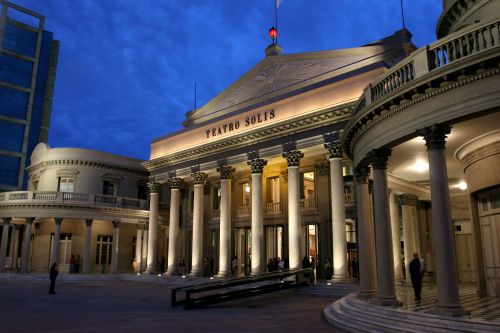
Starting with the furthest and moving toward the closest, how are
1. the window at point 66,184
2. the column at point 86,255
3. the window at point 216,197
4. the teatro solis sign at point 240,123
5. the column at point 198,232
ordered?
1. the window at point 66,184
2. the column at point 86,255
3. the window at point 216,197
4. the column at point 198,232
5. the teatro solis sign at point 240,123

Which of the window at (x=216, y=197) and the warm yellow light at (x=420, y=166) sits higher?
the window at (x=216, y=197)

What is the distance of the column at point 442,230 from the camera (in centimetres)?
765

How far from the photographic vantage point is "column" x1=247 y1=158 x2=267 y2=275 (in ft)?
70.8

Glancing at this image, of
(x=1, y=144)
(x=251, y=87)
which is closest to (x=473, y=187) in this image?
(x=251, y=87)

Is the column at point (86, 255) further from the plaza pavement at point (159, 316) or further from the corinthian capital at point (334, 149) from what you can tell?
the corinthian capital at point (334, 149)

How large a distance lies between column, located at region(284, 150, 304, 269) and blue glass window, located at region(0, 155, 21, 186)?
129ft

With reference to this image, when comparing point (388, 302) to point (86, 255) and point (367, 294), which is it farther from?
point (86, 255)

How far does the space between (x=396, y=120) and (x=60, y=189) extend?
2955 cm

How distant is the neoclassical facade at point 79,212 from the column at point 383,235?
24.2 m

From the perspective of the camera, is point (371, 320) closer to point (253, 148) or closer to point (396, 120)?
point (396, 120)

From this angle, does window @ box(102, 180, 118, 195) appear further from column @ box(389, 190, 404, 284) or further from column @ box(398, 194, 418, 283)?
column @ box(398, 194, 418, 283)

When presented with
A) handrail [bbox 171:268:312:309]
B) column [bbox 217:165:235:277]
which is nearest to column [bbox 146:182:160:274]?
column [bbox 217:165:235:277]

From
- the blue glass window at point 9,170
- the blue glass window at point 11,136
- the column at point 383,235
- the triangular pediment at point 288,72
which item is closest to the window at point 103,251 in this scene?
the triangular pediment at point 288,72

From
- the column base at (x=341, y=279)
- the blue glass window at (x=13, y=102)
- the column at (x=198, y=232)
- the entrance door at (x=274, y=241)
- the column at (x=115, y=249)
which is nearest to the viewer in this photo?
the column base at (x=341, y=279)
